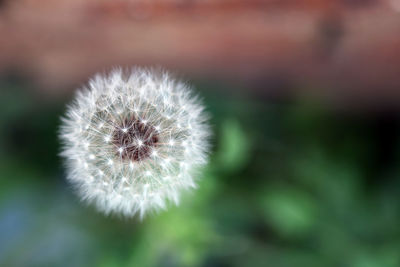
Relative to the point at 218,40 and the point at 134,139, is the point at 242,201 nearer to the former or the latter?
Answer: the point at 218,40

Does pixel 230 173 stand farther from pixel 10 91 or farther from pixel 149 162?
pixel 10 91

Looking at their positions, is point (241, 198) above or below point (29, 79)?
below

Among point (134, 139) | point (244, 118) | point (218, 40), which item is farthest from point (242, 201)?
point (134, 139)

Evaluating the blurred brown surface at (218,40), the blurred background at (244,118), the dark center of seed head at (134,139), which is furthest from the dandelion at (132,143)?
the blurred brown surface at (218,40)

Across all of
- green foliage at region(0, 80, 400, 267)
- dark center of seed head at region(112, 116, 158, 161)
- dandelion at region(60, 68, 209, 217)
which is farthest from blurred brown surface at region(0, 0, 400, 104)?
dark center of seed head at region(112, 116, 158, 161)

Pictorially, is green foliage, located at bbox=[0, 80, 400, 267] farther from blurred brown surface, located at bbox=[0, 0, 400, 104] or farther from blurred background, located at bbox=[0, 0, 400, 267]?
blurred brown surface, located at bbox=[0, 0, 400, 104]

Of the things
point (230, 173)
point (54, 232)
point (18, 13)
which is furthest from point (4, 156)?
point (230, 173)

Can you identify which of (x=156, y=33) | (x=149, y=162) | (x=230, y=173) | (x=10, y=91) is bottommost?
(x=149, y=162)

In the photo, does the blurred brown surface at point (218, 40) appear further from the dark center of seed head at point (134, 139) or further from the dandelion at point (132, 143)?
the dark center of seed head at point (134, 139)
